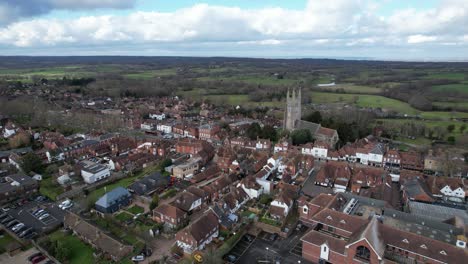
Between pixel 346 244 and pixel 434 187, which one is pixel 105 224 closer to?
pixel 346 244

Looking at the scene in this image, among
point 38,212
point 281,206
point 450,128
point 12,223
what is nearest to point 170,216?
point 281,206

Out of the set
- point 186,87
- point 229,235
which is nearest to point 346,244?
point 229,235

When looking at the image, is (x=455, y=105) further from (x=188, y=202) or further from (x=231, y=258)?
(x=231, y=258)

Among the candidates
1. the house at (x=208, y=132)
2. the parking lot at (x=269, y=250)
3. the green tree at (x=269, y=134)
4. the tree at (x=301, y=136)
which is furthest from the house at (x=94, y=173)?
the tree at (x=301, y=136)

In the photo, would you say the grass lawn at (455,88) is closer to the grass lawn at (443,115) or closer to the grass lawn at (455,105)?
the grass lawn at (455,105)

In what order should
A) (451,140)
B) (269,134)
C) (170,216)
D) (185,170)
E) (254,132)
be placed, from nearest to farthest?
(170,216), (185,170), (269,134), (451,140), (254,132)

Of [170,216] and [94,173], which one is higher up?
[94,173]

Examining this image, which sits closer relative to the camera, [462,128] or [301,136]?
[301,136]
